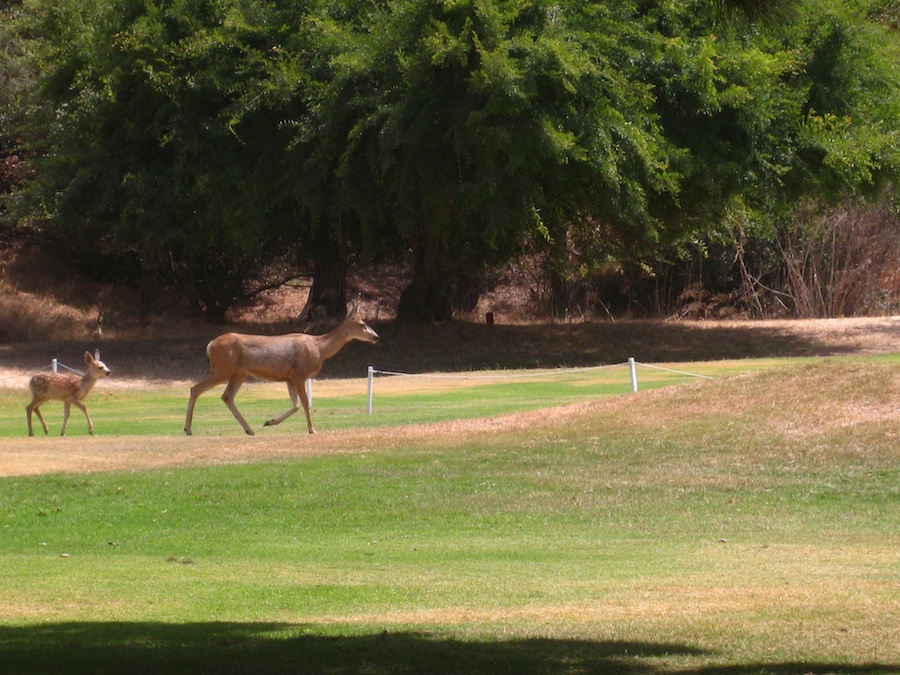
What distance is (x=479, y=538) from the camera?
15.0 m

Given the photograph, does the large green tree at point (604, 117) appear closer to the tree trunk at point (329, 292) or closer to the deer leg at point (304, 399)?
the tree trunk at point (329, 292)

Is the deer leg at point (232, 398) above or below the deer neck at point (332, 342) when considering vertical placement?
below

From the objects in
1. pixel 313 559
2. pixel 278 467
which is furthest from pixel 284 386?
pixel 313 559

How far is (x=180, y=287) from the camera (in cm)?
4872

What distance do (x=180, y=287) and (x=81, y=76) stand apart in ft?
35.4

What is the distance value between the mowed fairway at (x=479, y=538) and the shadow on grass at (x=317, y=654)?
3 cm

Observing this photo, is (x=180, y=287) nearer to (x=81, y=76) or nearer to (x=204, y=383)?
(x=81, y=76)

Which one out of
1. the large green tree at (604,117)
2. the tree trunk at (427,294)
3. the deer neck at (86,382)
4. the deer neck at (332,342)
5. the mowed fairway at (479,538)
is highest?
the large green tree at (604,117)

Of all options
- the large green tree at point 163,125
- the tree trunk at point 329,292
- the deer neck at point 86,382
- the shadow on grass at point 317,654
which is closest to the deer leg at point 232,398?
the deer neck at point 86,382

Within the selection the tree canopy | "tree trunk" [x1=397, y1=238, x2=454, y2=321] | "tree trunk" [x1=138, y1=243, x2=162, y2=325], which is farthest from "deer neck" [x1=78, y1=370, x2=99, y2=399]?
"tree trunk" [x1=138, y1=243, x2=162, y2=325]

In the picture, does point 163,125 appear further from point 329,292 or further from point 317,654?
point 317,654

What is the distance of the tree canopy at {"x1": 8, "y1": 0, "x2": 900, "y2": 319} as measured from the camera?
3400 cm

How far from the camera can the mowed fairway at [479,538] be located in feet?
27.9

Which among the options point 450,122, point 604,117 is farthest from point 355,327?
point 604,117
